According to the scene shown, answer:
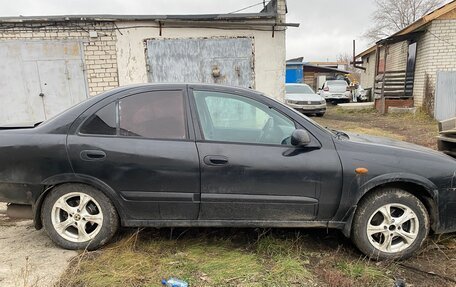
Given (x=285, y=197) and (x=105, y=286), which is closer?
(x=105, y=286)

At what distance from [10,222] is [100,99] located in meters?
Answer: 1.98

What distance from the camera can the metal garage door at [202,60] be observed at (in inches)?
303

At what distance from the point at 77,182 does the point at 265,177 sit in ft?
5.36

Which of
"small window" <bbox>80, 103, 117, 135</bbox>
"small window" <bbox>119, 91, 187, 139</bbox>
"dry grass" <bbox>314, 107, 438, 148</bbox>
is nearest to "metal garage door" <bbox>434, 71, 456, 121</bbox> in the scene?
"dry grass" <bbox>314, 107, 438, 148</bbox>

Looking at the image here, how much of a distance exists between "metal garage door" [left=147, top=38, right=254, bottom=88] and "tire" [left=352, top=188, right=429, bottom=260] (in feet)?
16.6

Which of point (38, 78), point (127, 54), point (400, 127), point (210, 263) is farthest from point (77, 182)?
point (400, 127)

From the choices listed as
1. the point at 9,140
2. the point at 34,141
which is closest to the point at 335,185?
the point at 34,141

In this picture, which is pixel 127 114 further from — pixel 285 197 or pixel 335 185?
pixel 335 185

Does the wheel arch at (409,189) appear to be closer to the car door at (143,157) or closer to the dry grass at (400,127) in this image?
the car door at (143,157)

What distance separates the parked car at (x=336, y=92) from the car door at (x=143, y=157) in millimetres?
21687

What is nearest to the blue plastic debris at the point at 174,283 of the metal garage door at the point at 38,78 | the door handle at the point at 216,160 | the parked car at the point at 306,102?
the door handle at the point at 216,160

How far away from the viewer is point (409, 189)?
3.21 meters

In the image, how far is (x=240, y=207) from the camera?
311 cm

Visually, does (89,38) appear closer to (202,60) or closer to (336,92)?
(202,60)
